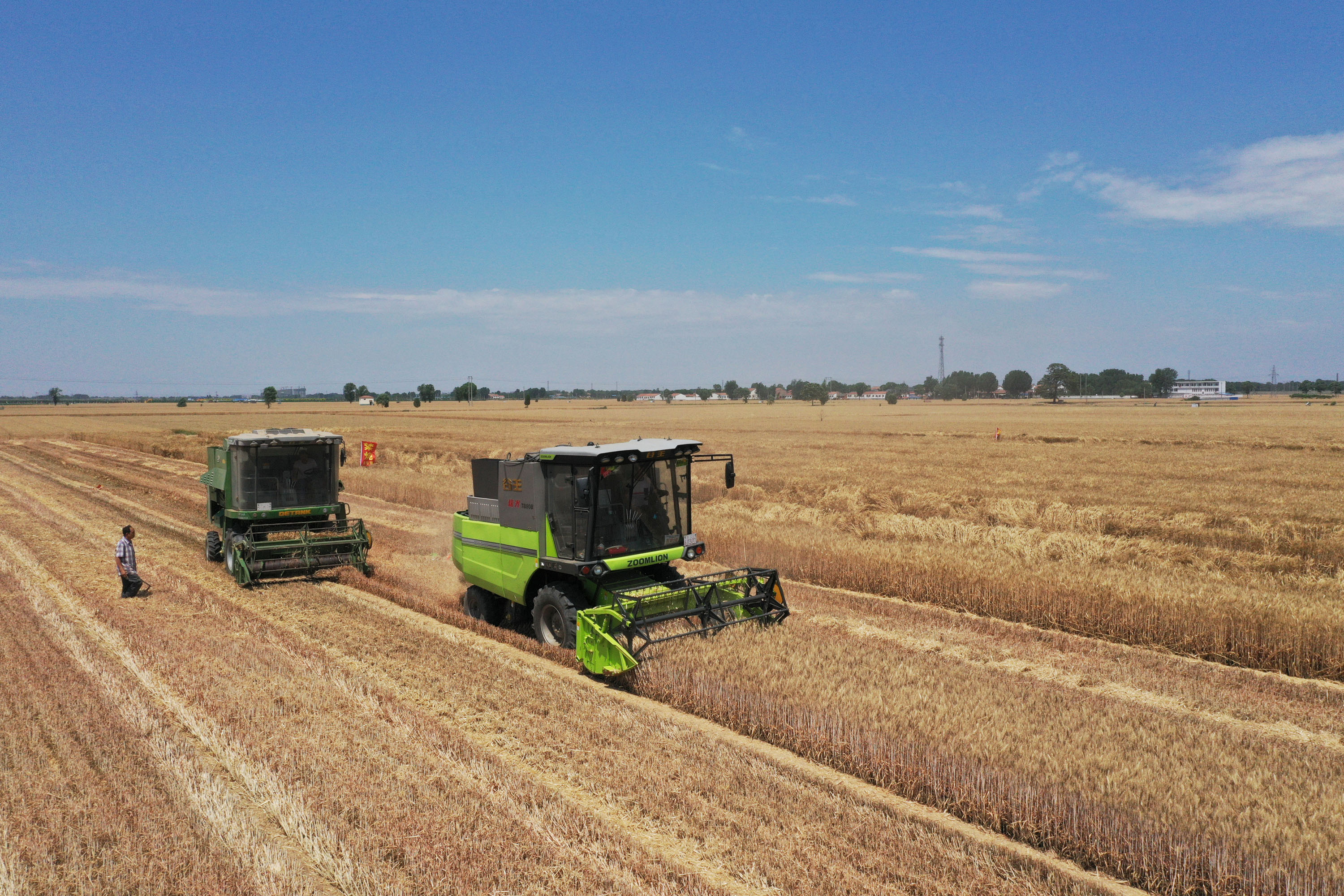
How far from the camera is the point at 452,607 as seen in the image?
1279 cm

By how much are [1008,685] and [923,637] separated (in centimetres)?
237

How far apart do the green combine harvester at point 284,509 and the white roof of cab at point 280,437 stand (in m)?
0.02

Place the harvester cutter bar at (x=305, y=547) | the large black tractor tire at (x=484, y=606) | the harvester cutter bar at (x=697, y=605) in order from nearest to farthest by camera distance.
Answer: the harvester cutter bar at (x=697, y=605)
the large black tractor tire at (x=484, y=606)
the harvester cutter bar at (x=305, y=547)

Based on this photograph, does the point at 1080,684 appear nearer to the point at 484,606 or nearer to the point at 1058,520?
the point at 484,606

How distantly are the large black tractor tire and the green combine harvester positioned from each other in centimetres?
360

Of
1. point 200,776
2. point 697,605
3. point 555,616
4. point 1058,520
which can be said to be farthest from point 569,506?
point 1058,520

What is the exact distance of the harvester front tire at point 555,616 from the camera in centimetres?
988

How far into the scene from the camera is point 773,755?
7152mm

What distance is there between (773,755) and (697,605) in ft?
9.24

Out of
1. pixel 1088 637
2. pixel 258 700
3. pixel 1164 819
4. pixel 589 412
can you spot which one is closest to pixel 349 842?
pixel 258 700

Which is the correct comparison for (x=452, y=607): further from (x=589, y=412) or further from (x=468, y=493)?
(x=589, y=412)

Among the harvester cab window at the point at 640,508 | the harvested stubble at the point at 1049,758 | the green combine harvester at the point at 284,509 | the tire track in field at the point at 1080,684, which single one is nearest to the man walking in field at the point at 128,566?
the green combine harvester at the point at 284,509

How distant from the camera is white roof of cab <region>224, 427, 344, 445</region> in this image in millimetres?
14977

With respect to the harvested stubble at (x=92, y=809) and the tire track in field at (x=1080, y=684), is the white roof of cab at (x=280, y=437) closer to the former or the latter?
the harvested stubble at (x=92, y=809)
